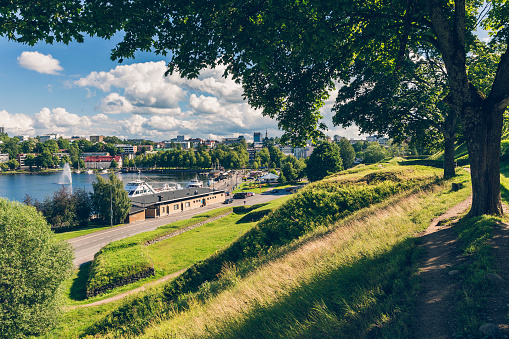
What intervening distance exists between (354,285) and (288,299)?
1.42 m

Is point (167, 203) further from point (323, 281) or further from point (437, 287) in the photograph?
point (437, 287)

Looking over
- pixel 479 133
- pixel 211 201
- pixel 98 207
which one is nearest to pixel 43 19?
pixel 479 133

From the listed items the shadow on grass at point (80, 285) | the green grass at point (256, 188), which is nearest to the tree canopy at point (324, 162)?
the green grass at point (256, 188)

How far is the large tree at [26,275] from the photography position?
14.7 meters

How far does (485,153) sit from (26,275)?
22509mm

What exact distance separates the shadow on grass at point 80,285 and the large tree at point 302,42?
21610 mm

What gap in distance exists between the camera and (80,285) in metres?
22.5

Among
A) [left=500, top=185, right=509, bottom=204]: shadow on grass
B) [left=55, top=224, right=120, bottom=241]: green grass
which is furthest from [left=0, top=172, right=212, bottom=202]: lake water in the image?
[left=500, top=185, right=509, bottom=204]: shadow on grass

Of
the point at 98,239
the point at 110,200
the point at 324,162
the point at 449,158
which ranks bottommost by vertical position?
the point at 98,239

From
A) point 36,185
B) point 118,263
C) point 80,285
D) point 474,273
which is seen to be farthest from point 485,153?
point 36,185

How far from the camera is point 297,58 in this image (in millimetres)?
8430

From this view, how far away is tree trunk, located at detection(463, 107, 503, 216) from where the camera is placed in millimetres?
7387

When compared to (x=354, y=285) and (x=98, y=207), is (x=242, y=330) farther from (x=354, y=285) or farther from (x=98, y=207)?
(x=98, y=207)

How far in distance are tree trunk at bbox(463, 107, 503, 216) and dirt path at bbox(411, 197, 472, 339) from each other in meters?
A: 1.39
